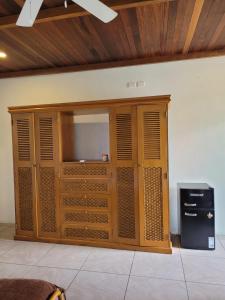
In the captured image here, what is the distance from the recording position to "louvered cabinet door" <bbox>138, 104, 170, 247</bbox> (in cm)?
278

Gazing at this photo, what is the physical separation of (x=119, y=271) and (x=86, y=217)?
87 centimetres

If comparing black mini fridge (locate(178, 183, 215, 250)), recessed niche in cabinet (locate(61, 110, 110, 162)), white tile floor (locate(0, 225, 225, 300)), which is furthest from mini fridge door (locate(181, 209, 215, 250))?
recessed niche in cabinet (locate(61, 110, 110, 162))

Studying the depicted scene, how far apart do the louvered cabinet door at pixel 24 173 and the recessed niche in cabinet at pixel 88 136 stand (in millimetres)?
620

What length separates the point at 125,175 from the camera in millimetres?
2910

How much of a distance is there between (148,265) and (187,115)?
7.02 feet

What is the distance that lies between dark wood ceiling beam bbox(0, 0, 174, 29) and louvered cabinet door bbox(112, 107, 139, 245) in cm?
113

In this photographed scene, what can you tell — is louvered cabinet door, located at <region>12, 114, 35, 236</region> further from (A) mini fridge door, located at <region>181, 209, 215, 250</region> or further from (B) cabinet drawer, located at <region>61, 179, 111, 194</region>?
(A) mini fridge door, located at <region>181, 209, 215, 250</region>

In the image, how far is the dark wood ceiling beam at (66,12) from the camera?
2.04 m

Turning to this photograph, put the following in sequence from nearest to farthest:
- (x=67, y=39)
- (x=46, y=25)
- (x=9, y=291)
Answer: (x=9, y=291)
(x=46, y=25)
(x=67, y=39)

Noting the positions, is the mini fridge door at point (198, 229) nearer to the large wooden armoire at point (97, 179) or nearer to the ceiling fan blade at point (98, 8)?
the large wooden armoire at point (97, 179)

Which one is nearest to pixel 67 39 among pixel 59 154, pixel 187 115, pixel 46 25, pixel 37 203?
pixel 46 25

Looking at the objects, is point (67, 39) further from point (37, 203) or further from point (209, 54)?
point (37, 203)

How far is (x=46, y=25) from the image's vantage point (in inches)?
95.5

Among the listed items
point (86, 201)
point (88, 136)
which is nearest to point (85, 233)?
point (86, 201)
